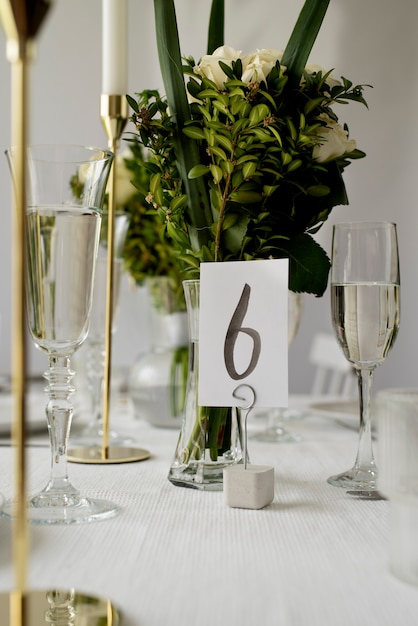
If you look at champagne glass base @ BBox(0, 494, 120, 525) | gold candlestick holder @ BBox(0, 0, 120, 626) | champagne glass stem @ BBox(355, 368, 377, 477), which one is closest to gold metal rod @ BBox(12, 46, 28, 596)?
gold candlestick holder @ BBox(0, 0, 120, 626)

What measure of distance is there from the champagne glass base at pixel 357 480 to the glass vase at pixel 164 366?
1.79 ft

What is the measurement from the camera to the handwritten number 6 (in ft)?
2.73

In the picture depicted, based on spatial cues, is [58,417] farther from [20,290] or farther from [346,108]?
[346,108]

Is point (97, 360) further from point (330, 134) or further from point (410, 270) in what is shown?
point (410, 270)

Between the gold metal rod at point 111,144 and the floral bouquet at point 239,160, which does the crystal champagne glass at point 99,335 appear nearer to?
the gold metal rod at point 111,144

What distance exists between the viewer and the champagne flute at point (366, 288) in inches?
33.3

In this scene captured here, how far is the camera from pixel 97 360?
1.38 metres

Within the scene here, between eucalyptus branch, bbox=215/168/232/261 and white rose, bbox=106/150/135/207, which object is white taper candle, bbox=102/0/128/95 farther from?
white rose, bbox=106/150/135/207

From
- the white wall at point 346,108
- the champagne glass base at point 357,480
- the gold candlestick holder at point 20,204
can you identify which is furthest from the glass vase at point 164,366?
the white wall at point 346,108

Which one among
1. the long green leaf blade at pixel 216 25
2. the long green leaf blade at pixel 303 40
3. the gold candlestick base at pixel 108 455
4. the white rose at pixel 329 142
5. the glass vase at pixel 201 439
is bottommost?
the gold candlestick base at pixel 108 455

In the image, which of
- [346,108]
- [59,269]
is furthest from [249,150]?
[346,108]

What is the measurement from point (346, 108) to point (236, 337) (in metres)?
3.02

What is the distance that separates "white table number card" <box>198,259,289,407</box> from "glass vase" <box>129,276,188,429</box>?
Answer: 1.85 feet

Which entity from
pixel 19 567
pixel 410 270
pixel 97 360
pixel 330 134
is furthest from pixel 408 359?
pixel 19 567
